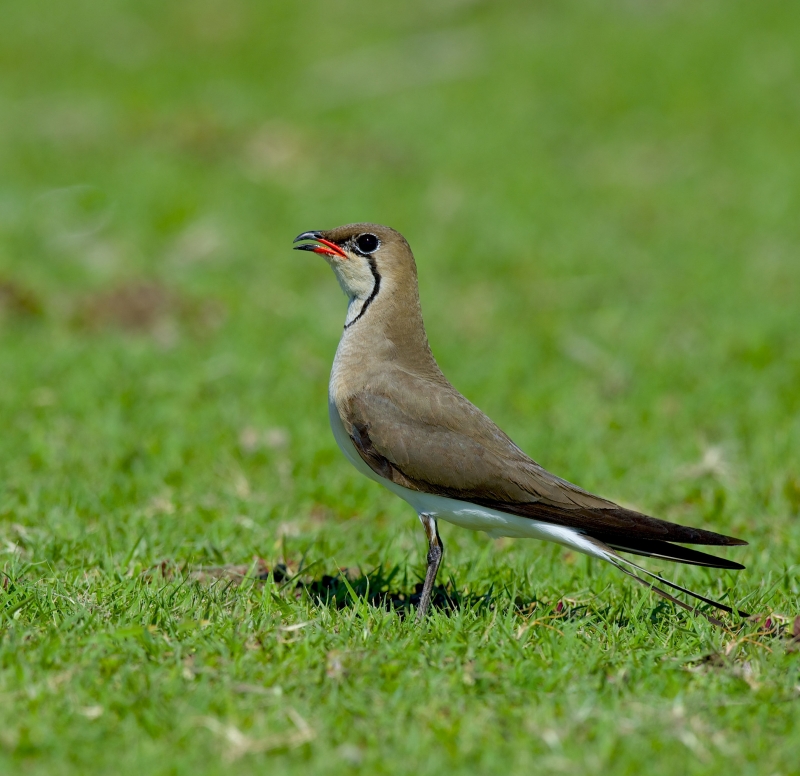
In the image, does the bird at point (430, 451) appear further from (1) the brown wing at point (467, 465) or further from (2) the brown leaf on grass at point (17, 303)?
(2) the brown leaf on grass at point (17, 303)

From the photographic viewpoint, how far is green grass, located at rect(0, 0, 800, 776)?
3863mm

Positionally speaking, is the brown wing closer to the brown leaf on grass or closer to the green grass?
the green grass

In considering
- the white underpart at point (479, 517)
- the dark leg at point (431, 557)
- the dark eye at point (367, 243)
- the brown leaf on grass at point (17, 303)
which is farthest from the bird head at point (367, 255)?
the brown leaf on grass at point (17, 303)

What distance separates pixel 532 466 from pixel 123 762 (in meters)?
2.20

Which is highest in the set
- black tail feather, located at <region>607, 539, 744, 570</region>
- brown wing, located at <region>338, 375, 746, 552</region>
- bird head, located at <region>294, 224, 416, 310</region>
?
bird head, located at <region>294, 224, 416, 310</region>

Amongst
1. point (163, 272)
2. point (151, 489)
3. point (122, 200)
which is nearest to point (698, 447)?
point (151, 489)

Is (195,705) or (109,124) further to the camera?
(109,124)

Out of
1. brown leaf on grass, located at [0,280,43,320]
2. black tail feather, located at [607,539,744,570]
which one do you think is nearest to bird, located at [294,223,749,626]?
black tail feather, located at [607,539,744,570]

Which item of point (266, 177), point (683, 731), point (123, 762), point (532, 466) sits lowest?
point (123, 762)

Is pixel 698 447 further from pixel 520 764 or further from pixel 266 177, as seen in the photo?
pixel 266 177

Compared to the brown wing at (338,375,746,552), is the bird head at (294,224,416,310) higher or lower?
higher

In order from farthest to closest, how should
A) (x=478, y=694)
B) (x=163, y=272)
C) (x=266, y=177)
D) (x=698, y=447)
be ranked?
(x=266, y=177) < (x=163, y=272) < (x=698, y=447) < (x=478, y=694)

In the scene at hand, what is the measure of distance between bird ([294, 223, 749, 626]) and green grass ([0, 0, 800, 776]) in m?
0.35

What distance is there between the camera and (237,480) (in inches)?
271
